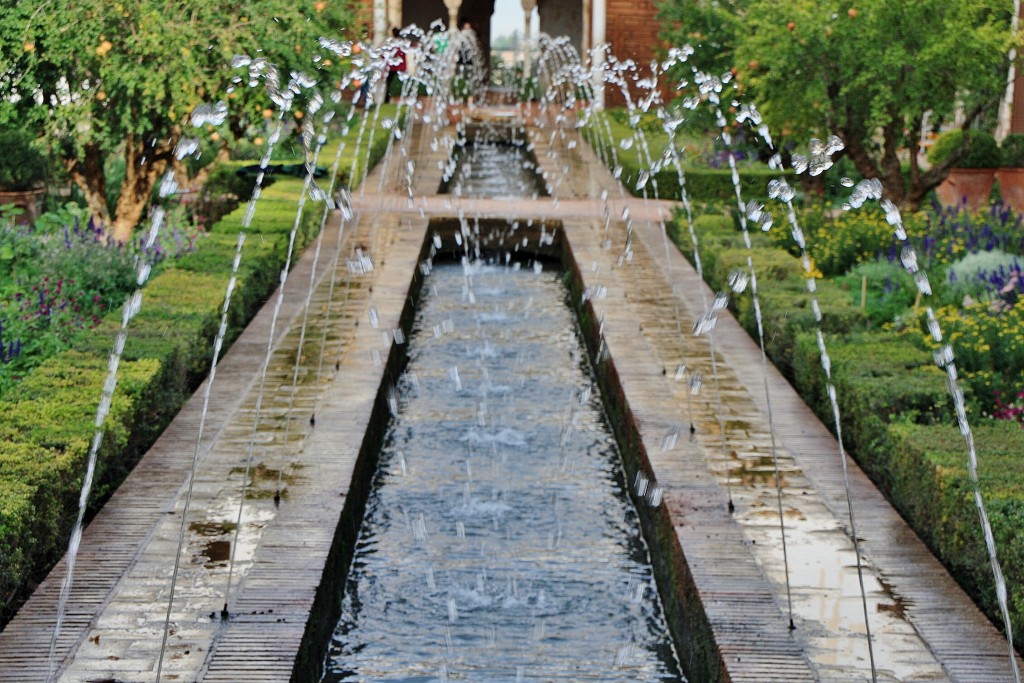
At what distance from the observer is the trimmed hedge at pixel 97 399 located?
193 inches

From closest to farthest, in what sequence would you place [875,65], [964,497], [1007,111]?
[964,497] → [875,65] → [1007,111]

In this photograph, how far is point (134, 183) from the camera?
12.0 meters

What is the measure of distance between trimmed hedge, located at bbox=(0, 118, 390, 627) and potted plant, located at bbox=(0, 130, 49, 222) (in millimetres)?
3870

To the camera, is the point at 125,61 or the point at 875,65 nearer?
the point at 125,61

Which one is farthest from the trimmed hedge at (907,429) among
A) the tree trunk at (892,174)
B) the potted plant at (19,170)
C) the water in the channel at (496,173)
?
the water in the channel at (496,173)

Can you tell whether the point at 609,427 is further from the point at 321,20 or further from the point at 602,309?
the point at 321,20

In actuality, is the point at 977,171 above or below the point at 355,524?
above

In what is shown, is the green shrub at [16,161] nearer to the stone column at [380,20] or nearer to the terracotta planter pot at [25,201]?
the terracotta planter pot at [25,201]

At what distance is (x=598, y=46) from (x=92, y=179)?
14.8 meters

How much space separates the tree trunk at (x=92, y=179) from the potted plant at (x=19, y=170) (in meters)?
1.38

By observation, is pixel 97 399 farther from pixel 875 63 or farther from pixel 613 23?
pixel 613 23

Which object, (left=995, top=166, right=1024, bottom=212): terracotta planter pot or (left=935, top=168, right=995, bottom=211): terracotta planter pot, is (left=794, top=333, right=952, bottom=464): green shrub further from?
(left=935, top=168, right=995, bottom=211): terracotta planter pot

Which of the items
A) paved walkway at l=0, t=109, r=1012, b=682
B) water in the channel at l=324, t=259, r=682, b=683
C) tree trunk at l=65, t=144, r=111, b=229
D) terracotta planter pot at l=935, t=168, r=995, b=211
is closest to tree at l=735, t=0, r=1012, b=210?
terracotta planter pot at l=935, t=168, r=995, b=211

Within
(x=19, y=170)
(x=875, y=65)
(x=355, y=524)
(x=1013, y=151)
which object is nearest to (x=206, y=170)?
(x=19, y=170)
